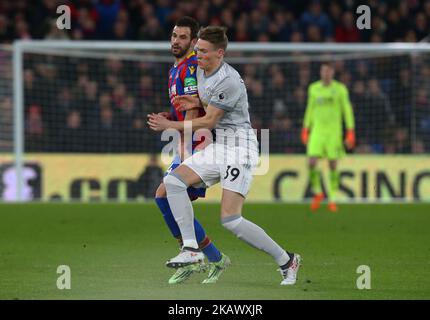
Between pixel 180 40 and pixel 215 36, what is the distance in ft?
1.87

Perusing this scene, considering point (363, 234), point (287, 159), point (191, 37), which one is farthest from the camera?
point (287, 159)

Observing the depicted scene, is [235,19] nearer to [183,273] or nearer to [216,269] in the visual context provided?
[216,269]

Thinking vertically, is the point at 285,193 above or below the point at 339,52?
below

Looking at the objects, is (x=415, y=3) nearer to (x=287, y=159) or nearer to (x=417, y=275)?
(x=287, y=159)

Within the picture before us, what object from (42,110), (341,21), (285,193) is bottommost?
(285,193)

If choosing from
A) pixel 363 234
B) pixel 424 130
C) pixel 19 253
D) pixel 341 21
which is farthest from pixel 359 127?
pixel 19 253

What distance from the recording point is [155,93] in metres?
19.9

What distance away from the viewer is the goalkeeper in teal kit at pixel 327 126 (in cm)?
1714

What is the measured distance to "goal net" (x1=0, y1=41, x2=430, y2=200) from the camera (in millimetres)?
19188

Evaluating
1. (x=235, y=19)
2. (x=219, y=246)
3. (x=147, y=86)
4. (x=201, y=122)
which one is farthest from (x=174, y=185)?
(x=235, y=19)

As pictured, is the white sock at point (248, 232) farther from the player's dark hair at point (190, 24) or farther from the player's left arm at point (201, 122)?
the player's dark hair at point (190, 24)

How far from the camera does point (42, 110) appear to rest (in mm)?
19594

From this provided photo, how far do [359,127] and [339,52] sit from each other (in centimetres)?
162

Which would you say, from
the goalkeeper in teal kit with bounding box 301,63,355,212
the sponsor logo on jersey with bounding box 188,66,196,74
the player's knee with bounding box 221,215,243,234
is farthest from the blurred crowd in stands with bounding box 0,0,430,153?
the player's knee with bounding box 221,215,243,234
